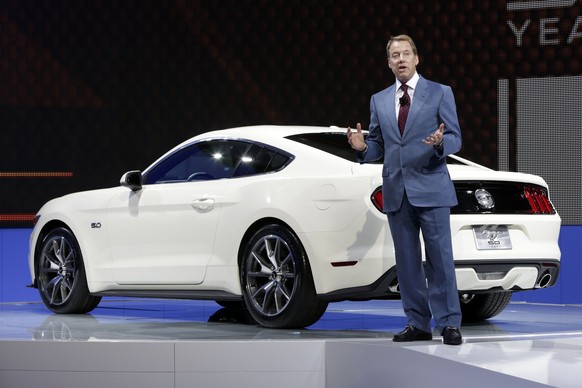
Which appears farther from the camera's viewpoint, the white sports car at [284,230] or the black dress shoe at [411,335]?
the white sports car at [284,230]

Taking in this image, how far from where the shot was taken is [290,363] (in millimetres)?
6332

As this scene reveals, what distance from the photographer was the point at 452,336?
236 inches

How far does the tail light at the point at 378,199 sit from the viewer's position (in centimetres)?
680

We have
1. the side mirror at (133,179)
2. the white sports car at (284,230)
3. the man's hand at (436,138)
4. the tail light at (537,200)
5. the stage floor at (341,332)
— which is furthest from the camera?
the side mirror at (133,179)

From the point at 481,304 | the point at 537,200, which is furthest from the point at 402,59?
the point at 481,304

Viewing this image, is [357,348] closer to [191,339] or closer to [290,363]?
[290,363]

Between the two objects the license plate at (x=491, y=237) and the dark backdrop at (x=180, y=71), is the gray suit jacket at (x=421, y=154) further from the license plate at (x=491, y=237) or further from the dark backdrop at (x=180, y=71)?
the dark backdrop at (x=180, y=71)

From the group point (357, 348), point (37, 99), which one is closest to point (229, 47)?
point (37, 99)

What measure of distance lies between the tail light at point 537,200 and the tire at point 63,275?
3603 mm

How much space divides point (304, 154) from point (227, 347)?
1605 mm

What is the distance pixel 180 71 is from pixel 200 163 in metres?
4.53

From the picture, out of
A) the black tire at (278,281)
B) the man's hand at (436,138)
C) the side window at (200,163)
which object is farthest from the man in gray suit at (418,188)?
the side window at (200,163)

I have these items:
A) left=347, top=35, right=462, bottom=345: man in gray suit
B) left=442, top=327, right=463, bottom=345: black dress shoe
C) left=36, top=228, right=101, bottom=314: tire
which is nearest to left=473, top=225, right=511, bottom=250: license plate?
left=347, top=35, right=462, bottom=345: man in gray suit

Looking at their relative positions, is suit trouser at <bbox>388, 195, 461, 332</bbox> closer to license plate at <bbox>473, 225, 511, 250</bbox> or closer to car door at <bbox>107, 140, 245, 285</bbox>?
license plate at <bbox>473, 225, 511, 250</bbox>
